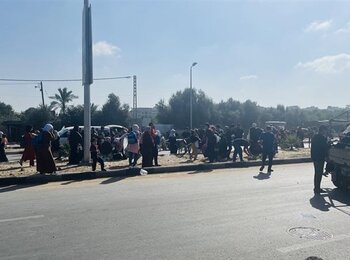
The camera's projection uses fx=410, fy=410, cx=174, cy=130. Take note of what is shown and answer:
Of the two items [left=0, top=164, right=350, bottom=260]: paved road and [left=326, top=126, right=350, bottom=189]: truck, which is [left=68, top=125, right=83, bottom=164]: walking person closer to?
[left=0, top=164, right=350, bottom=260]: paved road

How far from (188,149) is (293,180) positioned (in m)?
9.98

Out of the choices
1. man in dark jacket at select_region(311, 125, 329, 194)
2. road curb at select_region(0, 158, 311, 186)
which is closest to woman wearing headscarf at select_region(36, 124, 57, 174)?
road curb at select_region(0, 158, 311, 186)

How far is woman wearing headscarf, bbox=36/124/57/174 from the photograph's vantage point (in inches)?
481

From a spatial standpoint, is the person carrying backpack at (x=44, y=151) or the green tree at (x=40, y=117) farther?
the green tree at (x=40, y=117)

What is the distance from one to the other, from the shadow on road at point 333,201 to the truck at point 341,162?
250 mm

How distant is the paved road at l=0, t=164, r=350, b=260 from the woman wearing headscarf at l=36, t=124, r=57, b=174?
3.79ft

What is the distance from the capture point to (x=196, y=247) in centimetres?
544

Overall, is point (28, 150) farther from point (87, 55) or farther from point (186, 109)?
point (186, 109)

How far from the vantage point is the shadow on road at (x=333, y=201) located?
804 cm

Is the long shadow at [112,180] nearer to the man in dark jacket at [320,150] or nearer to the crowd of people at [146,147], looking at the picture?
the crowd of people at [146,147]

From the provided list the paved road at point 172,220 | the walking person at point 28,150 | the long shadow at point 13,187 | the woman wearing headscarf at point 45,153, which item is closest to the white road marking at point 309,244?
the paved road at point 172,220

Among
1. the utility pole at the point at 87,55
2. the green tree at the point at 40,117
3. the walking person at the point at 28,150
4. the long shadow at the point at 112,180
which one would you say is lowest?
the long shadow at the point at 112,180

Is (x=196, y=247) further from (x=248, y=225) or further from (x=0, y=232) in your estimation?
(x=0, y=232)

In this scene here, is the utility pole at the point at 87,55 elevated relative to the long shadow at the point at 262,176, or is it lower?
elevated
